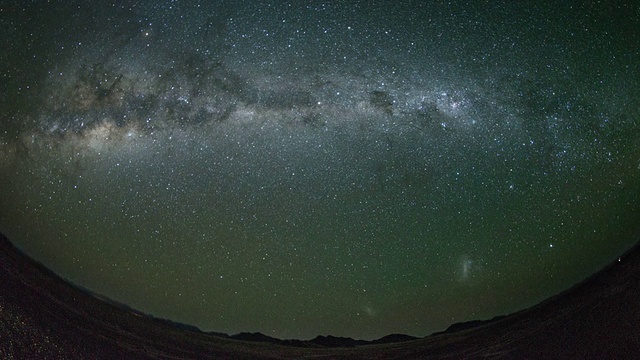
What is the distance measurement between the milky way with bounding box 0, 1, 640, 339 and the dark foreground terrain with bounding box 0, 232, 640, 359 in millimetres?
79

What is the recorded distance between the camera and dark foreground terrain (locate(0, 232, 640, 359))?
2.02m

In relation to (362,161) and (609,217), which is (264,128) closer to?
(362,161)

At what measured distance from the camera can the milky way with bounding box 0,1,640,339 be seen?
1.89 m

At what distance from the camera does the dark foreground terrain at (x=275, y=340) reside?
2020 mm

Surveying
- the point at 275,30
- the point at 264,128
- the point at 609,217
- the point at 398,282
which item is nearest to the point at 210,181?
the point at 264,128

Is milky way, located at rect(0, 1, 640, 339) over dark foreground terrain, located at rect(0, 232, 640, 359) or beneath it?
over

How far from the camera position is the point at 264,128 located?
1882 millimetres

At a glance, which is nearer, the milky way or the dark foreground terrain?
the milky way

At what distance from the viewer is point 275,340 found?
2.01m

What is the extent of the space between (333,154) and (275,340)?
629 mm

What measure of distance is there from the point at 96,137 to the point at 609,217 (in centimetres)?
160

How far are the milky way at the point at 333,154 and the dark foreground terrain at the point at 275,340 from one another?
0.08 metres

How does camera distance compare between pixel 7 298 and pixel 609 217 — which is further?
pixel 7 298

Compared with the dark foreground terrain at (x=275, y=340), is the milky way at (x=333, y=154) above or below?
above
